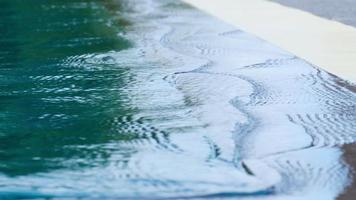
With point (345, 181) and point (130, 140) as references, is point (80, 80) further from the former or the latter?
point (345, 181)

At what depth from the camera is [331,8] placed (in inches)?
352

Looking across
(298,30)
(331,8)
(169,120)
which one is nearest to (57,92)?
(169,120)

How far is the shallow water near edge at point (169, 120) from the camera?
273 cm

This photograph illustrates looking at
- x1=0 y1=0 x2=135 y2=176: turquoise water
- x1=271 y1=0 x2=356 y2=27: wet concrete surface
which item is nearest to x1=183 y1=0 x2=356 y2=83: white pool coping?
x1=271 y1=0 x2=356 y2=27: wet concrete surface

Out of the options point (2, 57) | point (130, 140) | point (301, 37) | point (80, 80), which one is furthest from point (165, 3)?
point (130, 140)

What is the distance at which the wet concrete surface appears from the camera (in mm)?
7954

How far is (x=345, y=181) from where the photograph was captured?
107 inches

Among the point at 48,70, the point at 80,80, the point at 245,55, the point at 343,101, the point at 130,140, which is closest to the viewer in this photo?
the point at 130,140

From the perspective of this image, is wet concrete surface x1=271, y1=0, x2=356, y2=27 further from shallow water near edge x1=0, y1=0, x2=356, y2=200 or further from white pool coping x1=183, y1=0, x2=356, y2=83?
shallow water near edge x1=0, y1=0, x2=356, y2=200

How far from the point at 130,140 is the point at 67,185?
0.66 meters

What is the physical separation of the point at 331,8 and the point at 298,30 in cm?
168

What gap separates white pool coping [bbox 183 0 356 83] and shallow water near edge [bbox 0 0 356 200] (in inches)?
8.4

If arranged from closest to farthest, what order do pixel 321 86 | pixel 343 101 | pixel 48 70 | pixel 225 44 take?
pixel 343 101 → pixel 321 86 → pixel 48 70 → pixel 225 44

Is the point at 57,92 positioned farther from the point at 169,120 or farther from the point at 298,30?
the point at 298,30
